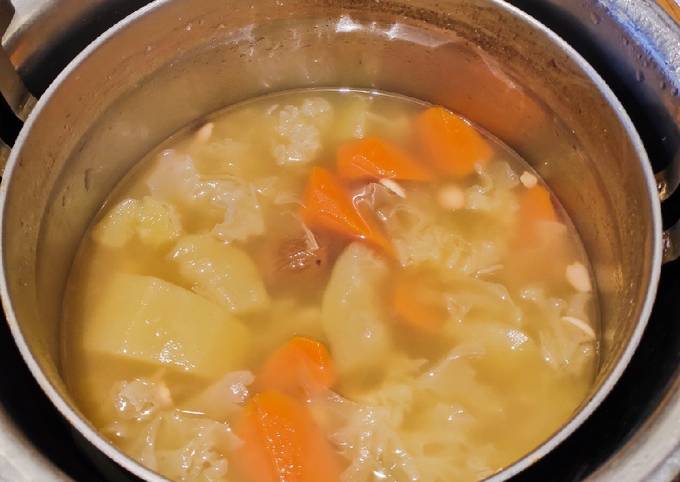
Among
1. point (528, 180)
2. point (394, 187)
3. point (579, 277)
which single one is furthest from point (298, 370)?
point (528, 180)

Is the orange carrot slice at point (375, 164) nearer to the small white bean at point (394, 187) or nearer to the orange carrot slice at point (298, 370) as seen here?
the small white bean at point (394, 187)

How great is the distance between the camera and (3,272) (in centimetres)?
141

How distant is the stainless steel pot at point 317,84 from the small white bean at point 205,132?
4 cm

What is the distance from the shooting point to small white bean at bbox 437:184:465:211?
1.95m

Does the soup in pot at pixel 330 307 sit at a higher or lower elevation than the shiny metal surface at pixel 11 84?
lower

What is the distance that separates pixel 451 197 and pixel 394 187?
0.16 meters

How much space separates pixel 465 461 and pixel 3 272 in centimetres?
103

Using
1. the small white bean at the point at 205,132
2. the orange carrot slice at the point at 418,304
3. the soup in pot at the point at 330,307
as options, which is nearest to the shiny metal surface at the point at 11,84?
the soup in pot at the point at 330,307

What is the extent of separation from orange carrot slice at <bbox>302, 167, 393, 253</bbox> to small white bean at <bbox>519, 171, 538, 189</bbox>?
1.54 feet

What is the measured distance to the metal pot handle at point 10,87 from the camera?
5.22ft

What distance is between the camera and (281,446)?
1523 millimetres

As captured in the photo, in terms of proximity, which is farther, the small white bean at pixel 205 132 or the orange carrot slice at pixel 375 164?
the small white bean at pixel 205 132

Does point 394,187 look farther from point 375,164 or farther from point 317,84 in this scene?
point 317,84

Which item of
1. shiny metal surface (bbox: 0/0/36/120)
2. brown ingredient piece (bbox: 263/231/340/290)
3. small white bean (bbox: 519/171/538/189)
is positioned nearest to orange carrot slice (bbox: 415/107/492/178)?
small white bean (bbox: 519/171/538/189)
